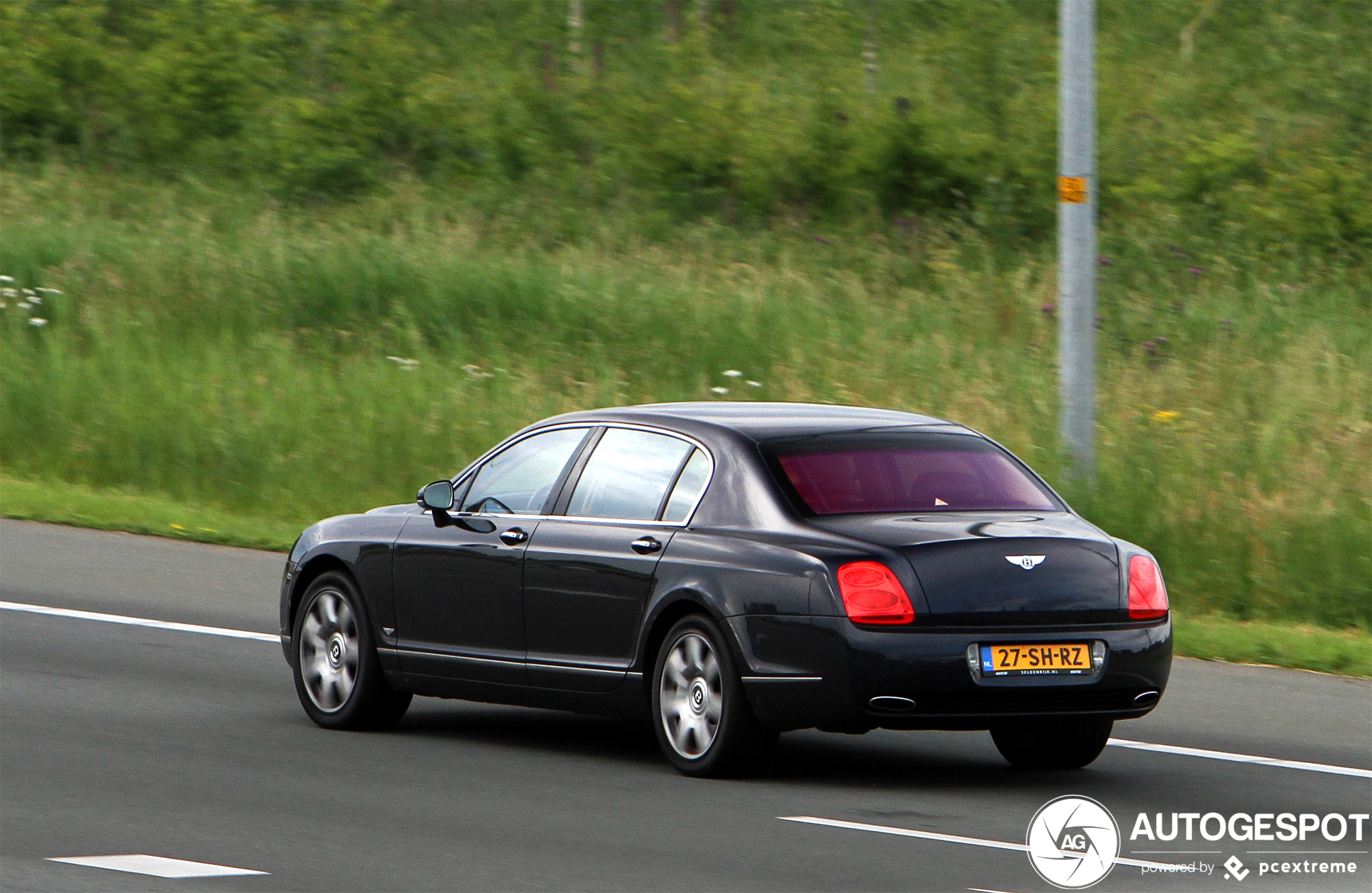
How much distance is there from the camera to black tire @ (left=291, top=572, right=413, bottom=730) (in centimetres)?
1004

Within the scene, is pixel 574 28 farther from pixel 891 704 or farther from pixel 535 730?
pixel 891 704

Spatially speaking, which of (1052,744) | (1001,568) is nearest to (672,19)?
(1052,744)

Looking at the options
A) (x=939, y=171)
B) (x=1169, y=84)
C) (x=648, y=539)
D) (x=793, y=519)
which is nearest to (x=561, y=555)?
(x=648, y=539)

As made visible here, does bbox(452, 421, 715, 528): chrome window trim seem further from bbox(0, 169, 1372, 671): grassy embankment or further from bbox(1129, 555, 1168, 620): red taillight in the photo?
bbox(0, 169, 1372, 671): grassy embankment

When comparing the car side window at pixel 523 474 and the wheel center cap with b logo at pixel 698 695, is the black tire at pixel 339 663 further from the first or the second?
the wheel center cap with b logo at pixel 698 695

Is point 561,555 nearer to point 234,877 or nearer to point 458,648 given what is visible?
point 458,648

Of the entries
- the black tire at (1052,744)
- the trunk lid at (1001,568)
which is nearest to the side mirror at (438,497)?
the trunk lid at (1001,568)

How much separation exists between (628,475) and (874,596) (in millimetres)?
1571

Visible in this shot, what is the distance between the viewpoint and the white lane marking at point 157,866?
6.80 m

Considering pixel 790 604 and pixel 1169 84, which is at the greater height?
pixel 1169 84

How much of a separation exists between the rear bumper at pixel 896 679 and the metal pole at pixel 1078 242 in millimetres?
7276

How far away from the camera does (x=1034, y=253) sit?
29344 millimetres

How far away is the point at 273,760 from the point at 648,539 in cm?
183

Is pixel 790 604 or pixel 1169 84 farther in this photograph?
pixel 1169 84
